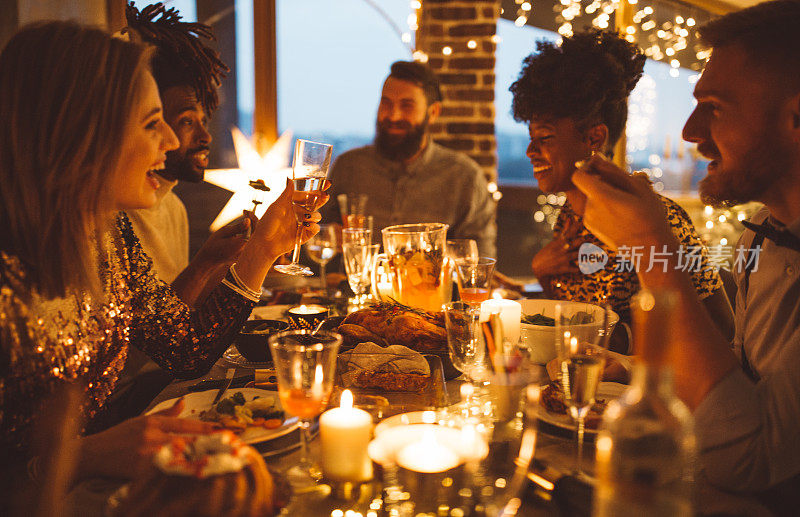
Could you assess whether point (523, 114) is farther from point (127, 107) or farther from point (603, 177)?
point (127, 107)

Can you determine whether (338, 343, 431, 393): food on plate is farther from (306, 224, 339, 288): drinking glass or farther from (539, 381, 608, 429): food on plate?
(306, 224, 339, 288): drinking glass

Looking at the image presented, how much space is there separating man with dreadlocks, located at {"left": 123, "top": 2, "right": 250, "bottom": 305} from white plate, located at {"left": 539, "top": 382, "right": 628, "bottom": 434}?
1.20 meters

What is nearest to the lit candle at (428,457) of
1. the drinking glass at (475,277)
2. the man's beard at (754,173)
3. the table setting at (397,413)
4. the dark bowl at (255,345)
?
the table setting at (397,413)

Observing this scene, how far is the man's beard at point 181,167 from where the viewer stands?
2.37m

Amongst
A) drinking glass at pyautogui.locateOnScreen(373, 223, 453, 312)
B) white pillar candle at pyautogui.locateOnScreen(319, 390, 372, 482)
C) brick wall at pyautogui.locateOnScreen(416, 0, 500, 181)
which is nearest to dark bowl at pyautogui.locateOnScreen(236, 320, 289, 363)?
drinking glass at pyautogui.locateOnScreen(373, 223, 453, 312)

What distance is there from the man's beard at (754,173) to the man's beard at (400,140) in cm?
247

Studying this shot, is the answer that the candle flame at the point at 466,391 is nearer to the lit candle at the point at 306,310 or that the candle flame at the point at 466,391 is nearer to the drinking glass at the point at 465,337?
the drinking glass at the point at 465,337

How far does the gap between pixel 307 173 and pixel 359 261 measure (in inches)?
16.6

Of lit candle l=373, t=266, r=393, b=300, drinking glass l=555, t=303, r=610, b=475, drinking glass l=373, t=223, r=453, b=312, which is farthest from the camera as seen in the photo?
lit candle l=373, t=266, r=393, b=300

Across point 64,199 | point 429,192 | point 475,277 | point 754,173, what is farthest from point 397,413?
Result: point 429,192

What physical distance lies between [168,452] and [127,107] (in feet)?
2.66

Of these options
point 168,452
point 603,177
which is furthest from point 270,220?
point 168,452

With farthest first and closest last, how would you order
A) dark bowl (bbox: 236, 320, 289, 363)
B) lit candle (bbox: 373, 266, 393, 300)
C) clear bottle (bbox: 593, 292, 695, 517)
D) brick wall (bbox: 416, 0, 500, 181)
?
brick wall (bbox: 416, 0, 500, 181)
lit candle (bbox: 373, 266, 393, 300)
dark bowl (bbox: 236, 320, 289, 363)
clear bottle (bbox: 593, 292, 695, 517)

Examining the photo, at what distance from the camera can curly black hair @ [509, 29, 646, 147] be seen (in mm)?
2053
